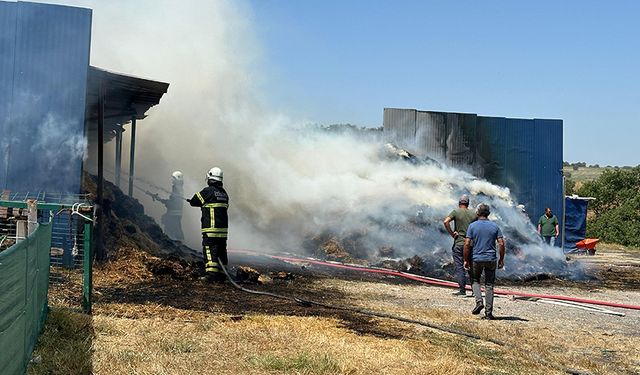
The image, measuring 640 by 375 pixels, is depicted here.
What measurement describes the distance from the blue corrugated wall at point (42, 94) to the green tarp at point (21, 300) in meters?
6.24

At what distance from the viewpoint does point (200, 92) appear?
2305 cm

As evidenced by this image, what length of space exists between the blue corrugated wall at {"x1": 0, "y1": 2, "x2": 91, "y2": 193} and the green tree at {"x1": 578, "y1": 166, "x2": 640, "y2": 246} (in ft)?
86.3

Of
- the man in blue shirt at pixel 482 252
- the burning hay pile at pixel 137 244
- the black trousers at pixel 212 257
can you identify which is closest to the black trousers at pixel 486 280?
the man in blue shirt at pixel 482 252

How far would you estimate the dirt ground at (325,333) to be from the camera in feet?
21.0

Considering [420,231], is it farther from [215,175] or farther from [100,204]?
[100,204]

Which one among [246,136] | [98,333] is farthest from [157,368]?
[246,136]

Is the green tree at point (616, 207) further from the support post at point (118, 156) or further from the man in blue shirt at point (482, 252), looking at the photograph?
the man in blue shirt at point (482, 252)

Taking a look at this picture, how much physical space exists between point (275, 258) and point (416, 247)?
3.42 m

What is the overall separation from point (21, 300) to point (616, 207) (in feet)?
112

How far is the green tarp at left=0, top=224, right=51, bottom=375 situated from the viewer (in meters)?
4.59

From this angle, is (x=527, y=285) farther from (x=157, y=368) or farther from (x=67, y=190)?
(x=157, y=368)


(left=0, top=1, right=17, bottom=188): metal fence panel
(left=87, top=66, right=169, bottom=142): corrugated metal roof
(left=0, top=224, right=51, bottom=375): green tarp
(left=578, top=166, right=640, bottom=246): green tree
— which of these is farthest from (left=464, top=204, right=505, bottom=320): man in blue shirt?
(left=578, top=166, right=640, bottom=246): green tree

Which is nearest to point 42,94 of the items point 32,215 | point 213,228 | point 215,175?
point 215,175

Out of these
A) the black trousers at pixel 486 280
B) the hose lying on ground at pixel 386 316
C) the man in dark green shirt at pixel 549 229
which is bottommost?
the hose lying on ground at pixel 386 316
